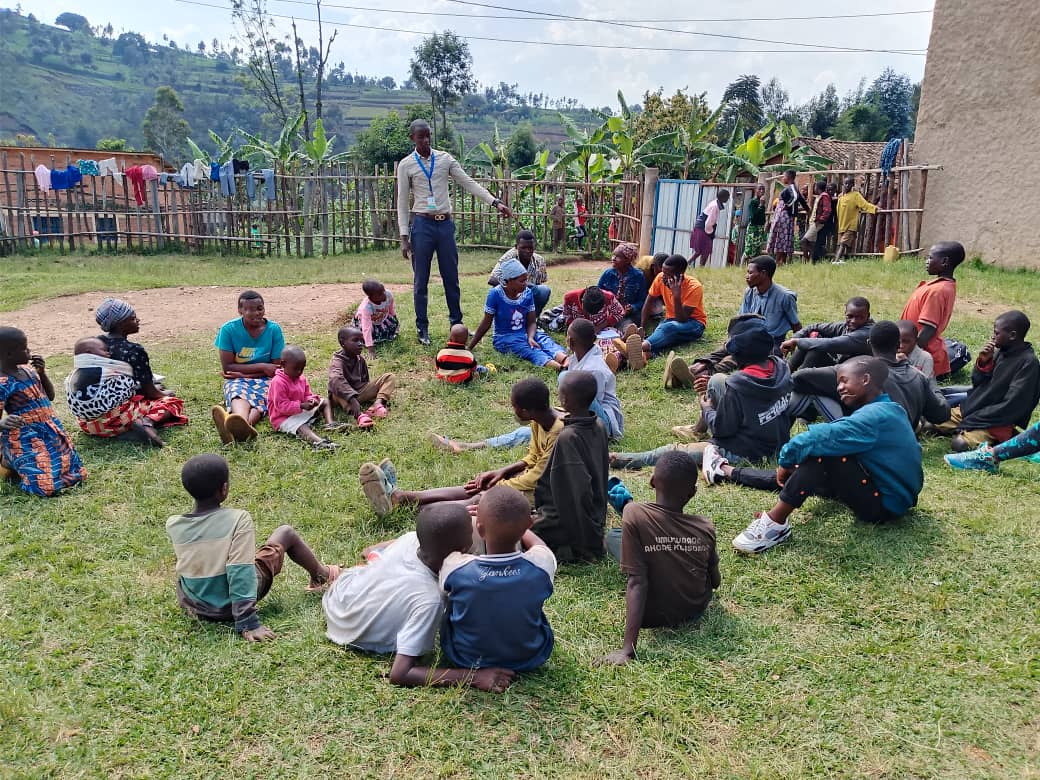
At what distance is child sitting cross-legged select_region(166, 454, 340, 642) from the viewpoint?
343 cm

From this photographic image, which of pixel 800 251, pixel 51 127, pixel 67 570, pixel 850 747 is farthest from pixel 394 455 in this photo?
pixel 51 127

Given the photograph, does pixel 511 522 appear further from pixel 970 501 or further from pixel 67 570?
pixel 970 501

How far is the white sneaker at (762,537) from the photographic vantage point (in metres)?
4.14

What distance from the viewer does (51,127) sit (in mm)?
87625

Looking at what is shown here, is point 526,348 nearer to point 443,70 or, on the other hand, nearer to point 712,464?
point 712,464

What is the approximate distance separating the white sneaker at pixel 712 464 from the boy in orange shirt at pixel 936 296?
7.87ft

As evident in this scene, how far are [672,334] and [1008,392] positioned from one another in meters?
3.46

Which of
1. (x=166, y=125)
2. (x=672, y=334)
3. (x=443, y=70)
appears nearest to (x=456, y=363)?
(x=672, y=334)

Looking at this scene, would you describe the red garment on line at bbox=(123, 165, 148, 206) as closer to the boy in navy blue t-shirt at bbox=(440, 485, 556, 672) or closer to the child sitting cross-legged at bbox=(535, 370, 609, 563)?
the child sitting cross-legged at bbox=(535, 370, 609, 563)

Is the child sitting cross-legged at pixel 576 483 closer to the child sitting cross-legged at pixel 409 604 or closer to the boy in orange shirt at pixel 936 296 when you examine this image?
the child sitting cross-legged at pixel 409 604

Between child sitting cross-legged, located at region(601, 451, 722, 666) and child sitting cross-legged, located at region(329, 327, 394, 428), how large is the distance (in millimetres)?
3481

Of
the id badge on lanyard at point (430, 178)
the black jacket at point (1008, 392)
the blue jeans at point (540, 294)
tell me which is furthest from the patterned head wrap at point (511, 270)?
the black jacket at point (1008, 392)

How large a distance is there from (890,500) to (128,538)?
4.48 meters

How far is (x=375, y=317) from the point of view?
822cm
